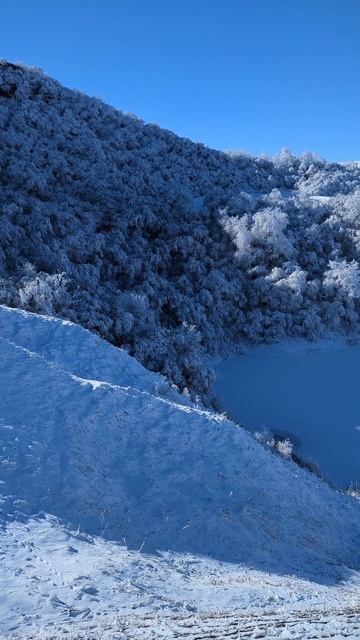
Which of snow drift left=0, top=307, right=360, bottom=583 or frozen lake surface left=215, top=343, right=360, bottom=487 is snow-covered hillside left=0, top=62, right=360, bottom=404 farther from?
snow drift left=0, top=307, right=360, bottom=583

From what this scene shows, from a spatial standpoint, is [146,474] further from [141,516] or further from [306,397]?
[306,397]

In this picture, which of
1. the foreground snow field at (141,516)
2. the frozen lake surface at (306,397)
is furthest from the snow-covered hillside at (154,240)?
the foreground snow field at (141,516)

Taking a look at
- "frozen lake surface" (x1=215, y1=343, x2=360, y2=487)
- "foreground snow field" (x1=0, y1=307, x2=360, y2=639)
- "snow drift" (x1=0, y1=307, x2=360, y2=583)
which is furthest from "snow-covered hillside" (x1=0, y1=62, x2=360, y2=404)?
"foreground snow field" (x1=0, y1=307, x2=360, y2=639)

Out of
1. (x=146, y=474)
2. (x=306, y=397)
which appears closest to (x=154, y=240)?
(x=306, y=397)

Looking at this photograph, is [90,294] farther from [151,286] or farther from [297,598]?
[297,598]

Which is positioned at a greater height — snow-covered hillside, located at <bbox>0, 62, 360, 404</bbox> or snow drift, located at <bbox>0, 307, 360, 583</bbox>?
snow-covered hillside, located at <bbox>0, 62, 360, 404</bbox>
